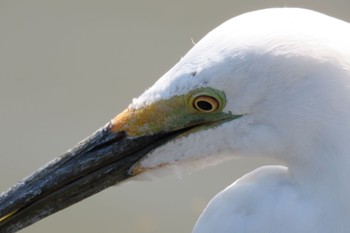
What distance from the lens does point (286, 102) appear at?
178cm

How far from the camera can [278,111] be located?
1798mm

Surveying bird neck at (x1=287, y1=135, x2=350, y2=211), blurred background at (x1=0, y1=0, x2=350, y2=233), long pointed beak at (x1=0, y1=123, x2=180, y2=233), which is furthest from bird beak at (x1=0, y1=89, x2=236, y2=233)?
blurred background at (x1=0, y1=0, x2=350, y2=233)

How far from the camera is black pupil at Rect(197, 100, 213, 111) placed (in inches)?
73.9

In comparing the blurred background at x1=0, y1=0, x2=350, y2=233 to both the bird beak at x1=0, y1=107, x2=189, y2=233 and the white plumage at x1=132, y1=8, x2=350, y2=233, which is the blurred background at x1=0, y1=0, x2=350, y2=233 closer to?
the bird beak at x1=0, y1=107, x2=189, y2=233

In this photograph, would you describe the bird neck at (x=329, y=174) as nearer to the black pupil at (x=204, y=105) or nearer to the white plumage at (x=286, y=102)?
the white plumage at (x=286, y=102)

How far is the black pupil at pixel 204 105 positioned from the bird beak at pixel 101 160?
20mm

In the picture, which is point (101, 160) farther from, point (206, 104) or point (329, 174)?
point (329, 174)

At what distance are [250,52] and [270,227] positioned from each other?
0.45 metres

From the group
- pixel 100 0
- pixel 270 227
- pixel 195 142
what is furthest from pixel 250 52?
pixel 100 0

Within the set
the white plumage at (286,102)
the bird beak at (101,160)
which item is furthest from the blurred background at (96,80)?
the white plumage at (286,102)

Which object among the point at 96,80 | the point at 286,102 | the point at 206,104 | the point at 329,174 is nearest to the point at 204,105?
the point at 206,104

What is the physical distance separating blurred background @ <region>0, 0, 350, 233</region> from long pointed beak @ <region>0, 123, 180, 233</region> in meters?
1.57

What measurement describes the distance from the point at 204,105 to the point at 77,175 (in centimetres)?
45

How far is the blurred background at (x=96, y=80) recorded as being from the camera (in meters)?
3.76
